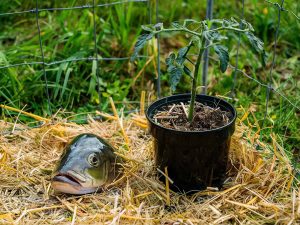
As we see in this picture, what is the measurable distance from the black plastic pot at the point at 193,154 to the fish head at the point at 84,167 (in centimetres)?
24

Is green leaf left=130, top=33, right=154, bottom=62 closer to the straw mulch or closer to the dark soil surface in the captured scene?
the dark soil surface

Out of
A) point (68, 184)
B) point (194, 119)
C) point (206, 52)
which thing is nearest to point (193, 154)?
point (194, 119)

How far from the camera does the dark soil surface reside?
2326mm

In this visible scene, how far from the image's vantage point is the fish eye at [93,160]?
2.37 meters

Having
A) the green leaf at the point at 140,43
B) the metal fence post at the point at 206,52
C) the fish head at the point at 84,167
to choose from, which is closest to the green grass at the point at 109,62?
the metal fence post at the point at 206,52

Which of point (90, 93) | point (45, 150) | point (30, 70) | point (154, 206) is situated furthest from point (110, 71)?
point (154, 206)

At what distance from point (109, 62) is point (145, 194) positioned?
56.1 inches

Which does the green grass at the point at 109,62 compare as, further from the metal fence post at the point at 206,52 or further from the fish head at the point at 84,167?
the fish head at the point at 84,167

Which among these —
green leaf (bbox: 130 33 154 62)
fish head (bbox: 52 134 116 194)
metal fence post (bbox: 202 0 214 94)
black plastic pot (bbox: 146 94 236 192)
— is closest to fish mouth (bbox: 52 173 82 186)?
fish head (bbox: 52 134 116 194)

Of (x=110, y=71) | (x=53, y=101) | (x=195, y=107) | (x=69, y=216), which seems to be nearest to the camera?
(x=69, y=216)

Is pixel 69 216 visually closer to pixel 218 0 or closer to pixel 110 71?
pixel 110 71

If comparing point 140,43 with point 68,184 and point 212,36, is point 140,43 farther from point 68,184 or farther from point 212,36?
point 68,184

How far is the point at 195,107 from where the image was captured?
2.47 m

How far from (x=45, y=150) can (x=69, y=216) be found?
552 millimetres
